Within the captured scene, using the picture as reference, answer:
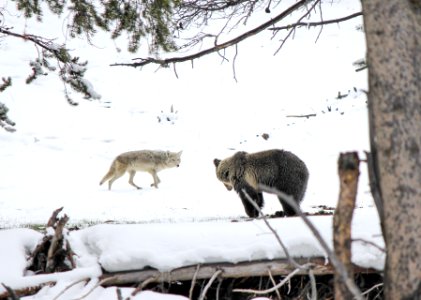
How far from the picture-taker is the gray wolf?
1730cm

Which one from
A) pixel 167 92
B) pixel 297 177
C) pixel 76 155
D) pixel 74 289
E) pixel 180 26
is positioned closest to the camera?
pixel 74 289

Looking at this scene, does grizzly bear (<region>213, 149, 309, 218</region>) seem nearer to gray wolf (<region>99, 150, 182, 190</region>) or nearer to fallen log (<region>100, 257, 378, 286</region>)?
fallen log (<region>100, 257, 378, 286</region>)

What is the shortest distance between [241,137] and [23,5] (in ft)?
49.3

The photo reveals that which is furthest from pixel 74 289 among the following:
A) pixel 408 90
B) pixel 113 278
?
pixel 408 90

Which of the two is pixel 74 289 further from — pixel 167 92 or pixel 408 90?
pixel 167 92

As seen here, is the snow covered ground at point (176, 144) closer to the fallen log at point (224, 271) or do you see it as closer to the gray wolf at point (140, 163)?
the fallen log at point (224, 271)

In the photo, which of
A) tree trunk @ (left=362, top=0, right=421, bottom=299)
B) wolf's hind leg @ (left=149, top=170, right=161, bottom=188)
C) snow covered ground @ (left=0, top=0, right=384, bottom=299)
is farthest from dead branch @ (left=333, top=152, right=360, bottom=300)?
wolf's hind leg @ (left=149, top=170, right=161, bottom=188)

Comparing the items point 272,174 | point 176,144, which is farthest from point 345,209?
point 176,144

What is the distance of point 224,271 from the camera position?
469 cm

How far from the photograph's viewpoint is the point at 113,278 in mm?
4656

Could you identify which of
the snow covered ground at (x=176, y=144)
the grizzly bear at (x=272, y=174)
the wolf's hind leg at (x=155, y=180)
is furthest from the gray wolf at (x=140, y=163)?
the grizzly bear at (x=272, y=174)

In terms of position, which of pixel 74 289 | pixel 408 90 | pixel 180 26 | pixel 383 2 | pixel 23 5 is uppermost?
pixel 23 5

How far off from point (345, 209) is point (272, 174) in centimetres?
631

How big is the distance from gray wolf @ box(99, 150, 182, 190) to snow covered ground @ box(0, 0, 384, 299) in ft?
1.29
